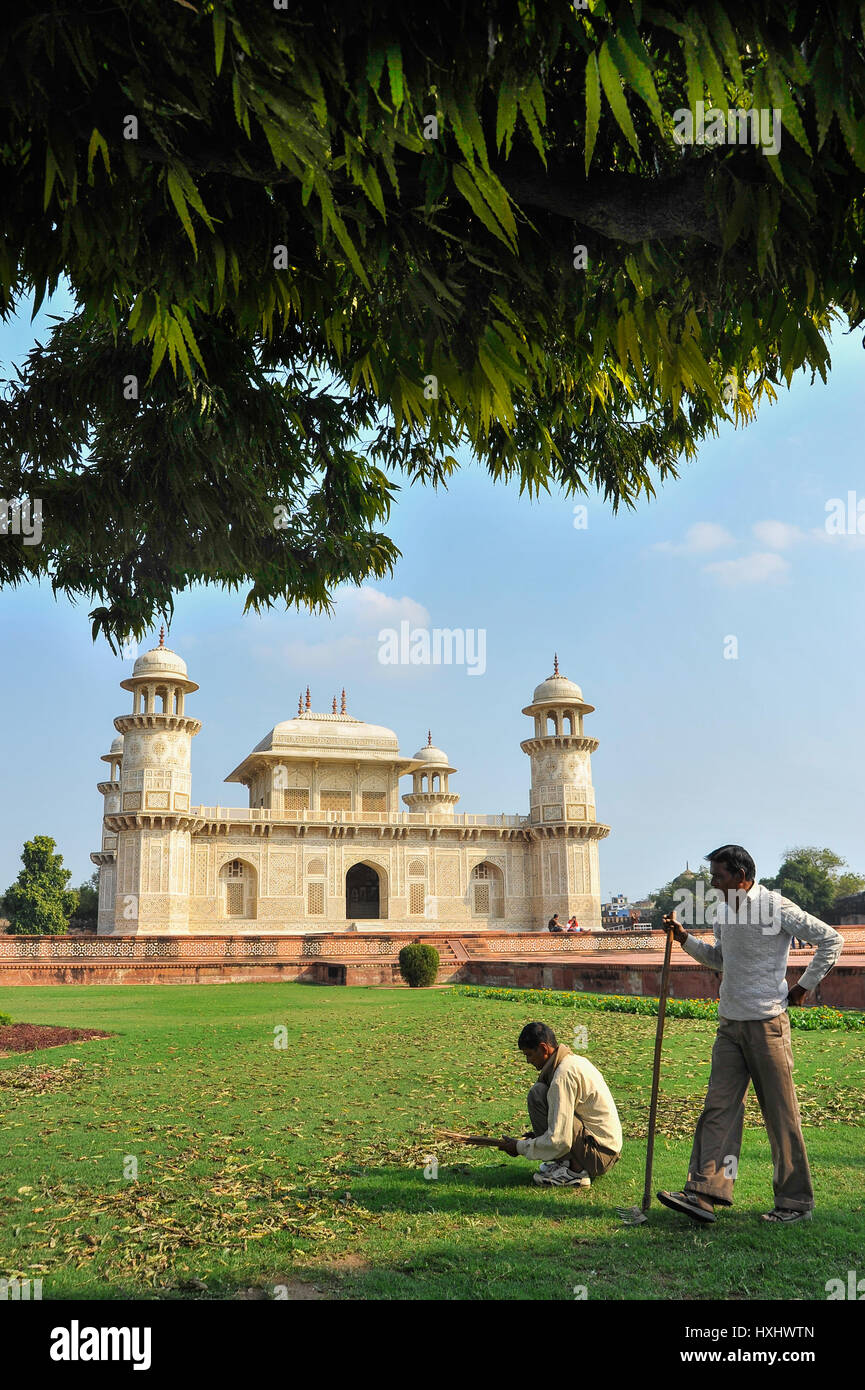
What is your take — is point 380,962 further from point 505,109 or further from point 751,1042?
point 505,109

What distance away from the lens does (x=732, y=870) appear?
4523 millimetres

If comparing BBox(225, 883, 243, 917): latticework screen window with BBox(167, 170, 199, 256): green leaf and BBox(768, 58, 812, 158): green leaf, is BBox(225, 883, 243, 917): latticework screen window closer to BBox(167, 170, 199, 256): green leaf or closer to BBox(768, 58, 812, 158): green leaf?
BBox(167, 170, 199, 256): green leaf

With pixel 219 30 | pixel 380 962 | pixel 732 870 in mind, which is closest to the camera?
pixel 219 30

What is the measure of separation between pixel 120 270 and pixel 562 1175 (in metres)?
4.28

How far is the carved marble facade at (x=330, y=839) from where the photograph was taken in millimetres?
37781

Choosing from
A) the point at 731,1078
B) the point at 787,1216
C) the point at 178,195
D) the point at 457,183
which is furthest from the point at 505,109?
the point at 787,1216

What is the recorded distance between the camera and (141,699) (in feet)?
125

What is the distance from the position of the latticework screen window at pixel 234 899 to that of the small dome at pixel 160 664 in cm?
886

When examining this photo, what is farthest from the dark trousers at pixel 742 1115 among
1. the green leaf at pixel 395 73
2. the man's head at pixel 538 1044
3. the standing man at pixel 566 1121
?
the green leaf at pixel 395 73

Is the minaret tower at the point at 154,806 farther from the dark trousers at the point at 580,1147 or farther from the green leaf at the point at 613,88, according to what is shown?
the green leaf at the point at 613,88

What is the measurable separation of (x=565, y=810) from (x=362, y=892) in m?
10.3

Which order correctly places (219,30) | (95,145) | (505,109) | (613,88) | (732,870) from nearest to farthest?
(219,30), (613,88), (505,109), (95,145), (732,870)
